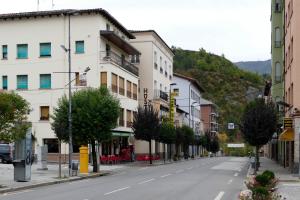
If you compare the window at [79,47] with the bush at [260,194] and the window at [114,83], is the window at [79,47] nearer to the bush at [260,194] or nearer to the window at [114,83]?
the window at [114,83]

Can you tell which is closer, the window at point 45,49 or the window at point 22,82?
the window at point 45,49

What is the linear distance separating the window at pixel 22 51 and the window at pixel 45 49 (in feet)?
5.47

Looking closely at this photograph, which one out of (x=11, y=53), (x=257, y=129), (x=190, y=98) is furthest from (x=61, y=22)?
(x=190, y=98)

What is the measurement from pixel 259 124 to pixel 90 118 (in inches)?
459

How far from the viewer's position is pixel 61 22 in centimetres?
5672

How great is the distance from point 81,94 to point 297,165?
15186mm

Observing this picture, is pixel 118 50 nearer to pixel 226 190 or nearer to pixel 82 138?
pixel 82 138

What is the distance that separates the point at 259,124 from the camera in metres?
39.7

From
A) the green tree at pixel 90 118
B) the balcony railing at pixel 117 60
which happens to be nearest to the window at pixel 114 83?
the balcony railing at pixel 117 60

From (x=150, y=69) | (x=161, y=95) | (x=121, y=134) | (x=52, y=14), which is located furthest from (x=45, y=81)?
(x=161, y=95)

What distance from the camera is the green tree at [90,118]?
125 ft

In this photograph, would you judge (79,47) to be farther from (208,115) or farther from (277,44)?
(208,115)

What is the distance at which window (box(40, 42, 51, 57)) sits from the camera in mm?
57250

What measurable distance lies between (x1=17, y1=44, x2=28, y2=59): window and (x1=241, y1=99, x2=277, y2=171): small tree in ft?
88.0
